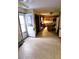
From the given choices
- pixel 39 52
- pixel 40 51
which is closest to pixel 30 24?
pixel 40 51

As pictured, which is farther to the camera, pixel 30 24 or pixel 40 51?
pixel 30 24

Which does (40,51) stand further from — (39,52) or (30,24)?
(30,24)

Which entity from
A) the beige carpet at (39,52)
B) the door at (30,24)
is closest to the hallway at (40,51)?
the beige carpet at (39,52)

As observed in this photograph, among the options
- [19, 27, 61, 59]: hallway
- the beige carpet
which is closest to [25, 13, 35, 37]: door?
[19, 27, 61, 59]: hallway

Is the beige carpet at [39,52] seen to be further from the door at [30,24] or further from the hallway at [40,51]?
the door at [30,24]

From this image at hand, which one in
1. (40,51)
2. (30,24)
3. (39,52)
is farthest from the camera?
(30,24)

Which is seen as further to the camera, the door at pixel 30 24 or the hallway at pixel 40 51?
the door at pixel 30 24

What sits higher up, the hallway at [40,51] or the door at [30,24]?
the door at [30,24]

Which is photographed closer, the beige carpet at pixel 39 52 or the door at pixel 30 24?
the beige carpet at pixel 39 52

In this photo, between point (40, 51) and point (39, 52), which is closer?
point (39, 52)

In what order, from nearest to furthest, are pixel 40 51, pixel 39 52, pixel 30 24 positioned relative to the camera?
pixel 39 52 → pixel 40 51 → pixel 30 24

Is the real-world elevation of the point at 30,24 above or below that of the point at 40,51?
above

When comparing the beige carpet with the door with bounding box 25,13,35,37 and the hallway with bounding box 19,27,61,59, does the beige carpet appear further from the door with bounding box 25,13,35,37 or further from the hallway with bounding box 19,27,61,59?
the door with bounding box 25,13,35,37
